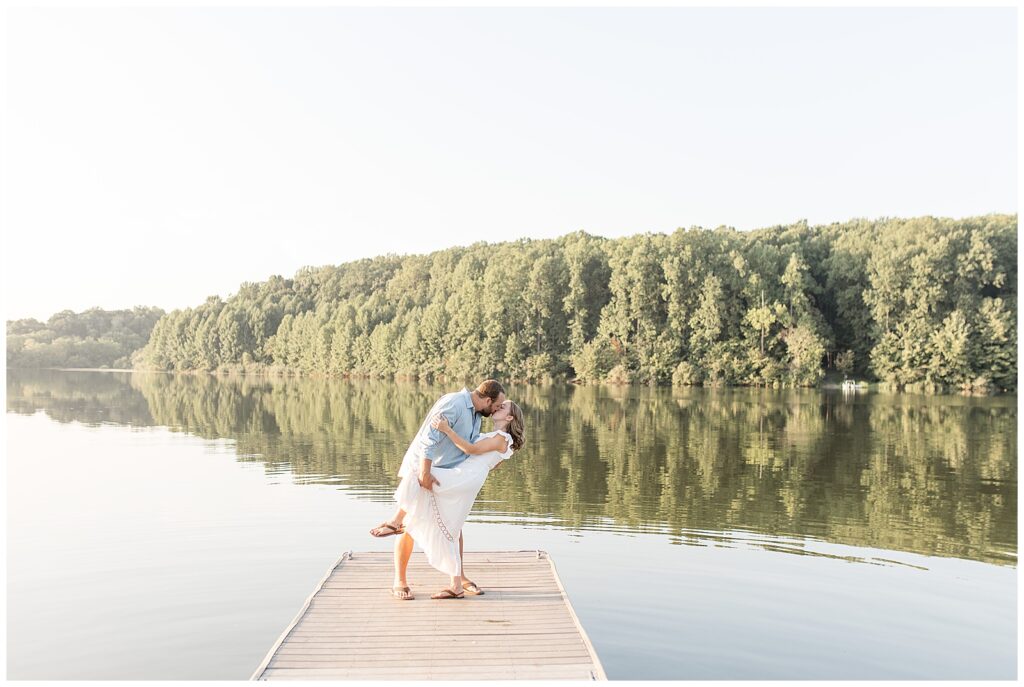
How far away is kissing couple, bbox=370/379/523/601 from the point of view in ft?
28.2

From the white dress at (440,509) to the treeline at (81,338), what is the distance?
135 meters

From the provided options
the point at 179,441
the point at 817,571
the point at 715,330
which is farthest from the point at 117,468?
the point at 715,330

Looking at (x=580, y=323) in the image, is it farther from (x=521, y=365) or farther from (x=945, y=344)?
(x=945, y=344)

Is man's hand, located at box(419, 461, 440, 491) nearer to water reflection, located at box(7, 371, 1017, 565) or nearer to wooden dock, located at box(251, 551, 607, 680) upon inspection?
wooden dock, located at box(251, 551, 607, 680)

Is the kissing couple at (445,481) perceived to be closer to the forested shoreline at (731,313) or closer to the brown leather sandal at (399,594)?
the brown leather sandal at (399,594)

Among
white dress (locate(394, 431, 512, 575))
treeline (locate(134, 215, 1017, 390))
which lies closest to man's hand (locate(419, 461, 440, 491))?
white dress (locate(394, 431, 512, 575))

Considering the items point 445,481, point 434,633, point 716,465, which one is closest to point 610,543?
point 445,481

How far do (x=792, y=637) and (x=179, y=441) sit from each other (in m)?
22.9

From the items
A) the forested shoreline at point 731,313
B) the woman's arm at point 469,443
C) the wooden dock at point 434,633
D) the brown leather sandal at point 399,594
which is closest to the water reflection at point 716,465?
the wooden dock at point 434,633

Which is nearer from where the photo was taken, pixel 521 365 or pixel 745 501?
pixel 745 501

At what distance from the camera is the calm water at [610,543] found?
8.84m

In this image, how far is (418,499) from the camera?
28.4 ft

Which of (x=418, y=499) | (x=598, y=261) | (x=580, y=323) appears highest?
(x=598, y=261)

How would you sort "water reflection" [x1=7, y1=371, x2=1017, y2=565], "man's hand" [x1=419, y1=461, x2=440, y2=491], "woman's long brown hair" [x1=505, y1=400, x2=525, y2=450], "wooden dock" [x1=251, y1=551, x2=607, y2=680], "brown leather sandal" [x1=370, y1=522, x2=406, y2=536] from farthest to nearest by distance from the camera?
"water reflection" [x1=7, y1=371, x2=1017, y2=565] < "woman's long brown hair" [x1=505, y1=400, x2=525, y2=450] < "brown leather sandal" [x1=370, y1=522, x2=406, y2=536] < "man's hand" [x1=419, y1=461, x2=440, y2=491] < "wooden dock" [x1=251, y1=551, x2=607, y2=680]
